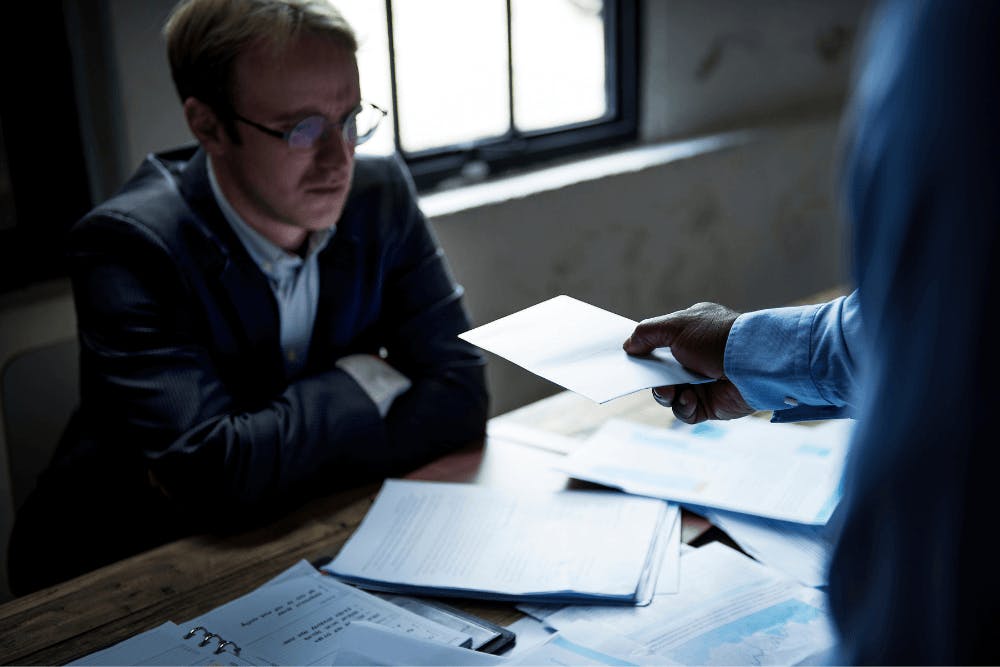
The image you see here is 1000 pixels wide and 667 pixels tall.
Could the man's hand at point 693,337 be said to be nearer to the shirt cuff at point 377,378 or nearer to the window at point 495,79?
the shirt cuff at point 377,378

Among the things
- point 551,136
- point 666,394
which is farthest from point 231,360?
point 551,136

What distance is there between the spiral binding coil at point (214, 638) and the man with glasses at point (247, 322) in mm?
261

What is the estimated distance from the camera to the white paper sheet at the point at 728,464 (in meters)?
1.34

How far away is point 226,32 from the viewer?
152 cm

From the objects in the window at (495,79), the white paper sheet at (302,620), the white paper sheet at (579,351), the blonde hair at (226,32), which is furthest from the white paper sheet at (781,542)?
the window at (495,79)

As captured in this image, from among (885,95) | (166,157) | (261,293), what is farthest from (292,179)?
(885,95)

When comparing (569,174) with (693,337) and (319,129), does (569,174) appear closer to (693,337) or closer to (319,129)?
(319,129)

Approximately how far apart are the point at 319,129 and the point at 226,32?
0.62 ft

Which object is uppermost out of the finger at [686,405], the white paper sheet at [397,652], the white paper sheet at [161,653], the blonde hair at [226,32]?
the blonde hair at [226,32]

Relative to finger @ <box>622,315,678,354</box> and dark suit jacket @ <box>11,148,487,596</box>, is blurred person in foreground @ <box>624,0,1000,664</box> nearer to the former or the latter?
finger @ <box>622,315,678,354</box>

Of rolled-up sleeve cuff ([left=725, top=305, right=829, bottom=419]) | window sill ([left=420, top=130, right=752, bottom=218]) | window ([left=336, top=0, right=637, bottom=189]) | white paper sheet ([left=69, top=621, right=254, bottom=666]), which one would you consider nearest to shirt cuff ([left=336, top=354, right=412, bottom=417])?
white paper sheet ([left=69, top=621, right=254, bottom=666])

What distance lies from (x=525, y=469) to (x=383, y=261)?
17.9 inches

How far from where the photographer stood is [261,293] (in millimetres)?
1596

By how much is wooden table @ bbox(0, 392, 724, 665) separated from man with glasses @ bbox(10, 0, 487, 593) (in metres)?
0.05
